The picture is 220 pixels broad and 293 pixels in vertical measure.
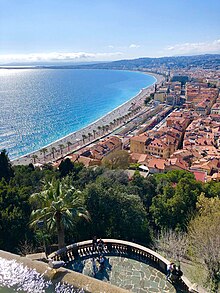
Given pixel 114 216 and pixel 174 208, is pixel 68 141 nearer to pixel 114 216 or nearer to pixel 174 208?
pixel 174 208

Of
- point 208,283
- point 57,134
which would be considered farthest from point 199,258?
point 57,134

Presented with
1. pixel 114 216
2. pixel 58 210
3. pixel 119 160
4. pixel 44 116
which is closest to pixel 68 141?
pixel 119 160

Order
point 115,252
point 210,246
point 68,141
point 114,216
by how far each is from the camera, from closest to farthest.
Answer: point 210,246 → point 115,252 → point 114,216 → point 68,141

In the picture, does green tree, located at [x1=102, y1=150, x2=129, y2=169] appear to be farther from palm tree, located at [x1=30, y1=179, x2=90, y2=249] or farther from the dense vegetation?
palm tree, located at [x1=30, y1=179, x2=90, y2=249]

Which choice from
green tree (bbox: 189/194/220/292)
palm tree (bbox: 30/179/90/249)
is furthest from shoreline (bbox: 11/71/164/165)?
green tree (bbox: 189/194/220/292)

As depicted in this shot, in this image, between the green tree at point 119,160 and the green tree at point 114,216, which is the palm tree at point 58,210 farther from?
the green tree at point 119,160
